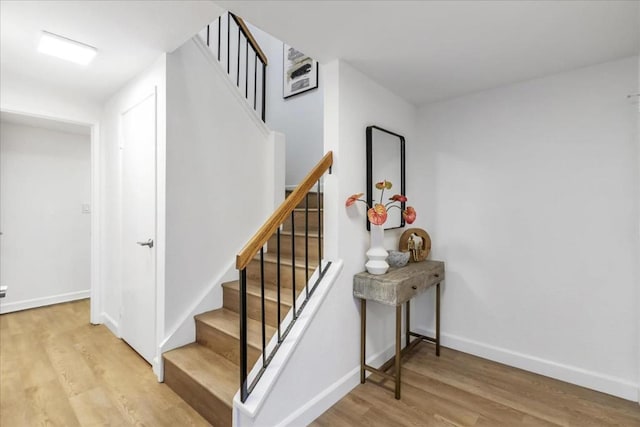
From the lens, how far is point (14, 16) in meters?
1.78

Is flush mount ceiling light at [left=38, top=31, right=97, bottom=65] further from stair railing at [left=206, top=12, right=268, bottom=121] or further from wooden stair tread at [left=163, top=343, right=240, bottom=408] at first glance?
wooden stair tread at [left=163, top=343, right=240, bottom=408]

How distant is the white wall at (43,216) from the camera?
3.47m

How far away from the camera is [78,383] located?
2.07 m

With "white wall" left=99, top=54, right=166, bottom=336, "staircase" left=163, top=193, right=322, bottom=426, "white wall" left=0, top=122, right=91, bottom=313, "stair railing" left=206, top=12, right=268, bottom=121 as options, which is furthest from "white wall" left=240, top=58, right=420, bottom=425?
"white wall" left=0, top=122, right=91, bottom=313

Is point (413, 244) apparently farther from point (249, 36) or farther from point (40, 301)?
point (40, 301)

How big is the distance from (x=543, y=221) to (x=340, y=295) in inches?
63.4

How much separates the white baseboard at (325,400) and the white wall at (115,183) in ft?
4.09

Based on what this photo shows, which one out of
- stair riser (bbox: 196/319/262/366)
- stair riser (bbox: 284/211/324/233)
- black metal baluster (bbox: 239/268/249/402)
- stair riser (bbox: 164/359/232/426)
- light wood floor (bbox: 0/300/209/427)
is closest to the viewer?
black metal baluster (bbox: 239/268/249/402)

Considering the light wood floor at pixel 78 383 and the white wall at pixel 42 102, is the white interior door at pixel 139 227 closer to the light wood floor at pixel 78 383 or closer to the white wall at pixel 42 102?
the light wood floor at pixel 78 383

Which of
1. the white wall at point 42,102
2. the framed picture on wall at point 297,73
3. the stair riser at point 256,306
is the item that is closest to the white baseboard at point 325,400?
the stair riser at point 256,306

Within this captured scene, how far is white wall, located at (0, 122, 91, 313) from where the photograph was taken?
11.4 feet

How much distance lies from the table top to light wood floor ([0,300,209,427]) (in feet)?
3.97

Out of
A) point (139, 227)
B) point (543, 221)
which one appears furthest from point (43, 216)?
point (543, 221)

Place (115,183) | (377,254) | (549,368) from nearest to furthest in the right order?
(377,254), (549,368), (115,183)
